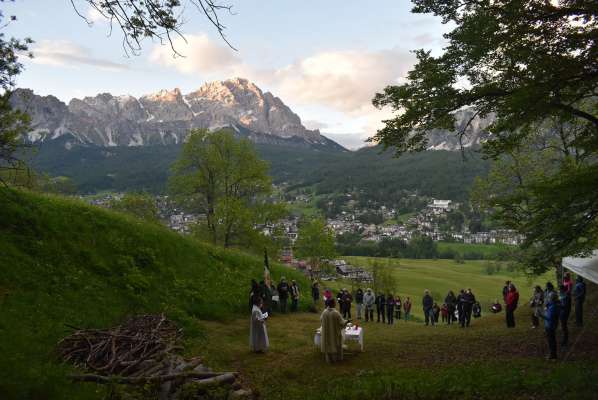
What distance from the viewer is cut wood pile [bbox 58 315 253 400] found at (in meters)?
9.29

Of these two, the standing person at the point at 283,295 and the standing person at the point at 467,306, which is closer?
the standing person at the point at 467,306

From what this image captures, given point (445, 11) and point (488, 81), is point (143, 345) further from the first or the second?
point (445, 11)

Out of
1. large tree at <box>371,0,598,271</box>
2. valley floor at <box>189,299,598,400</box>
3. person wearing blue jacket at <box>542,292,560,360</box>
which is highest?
large tree at <box>371,0,598,271</box>

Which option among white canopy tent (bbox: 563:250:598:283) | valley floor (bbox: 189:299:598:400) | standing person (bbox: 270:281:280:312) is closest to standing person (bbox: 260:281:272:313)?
standing person (bbox: 270:281:280:312)

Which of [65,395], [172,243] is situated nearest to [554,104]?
[65,395]

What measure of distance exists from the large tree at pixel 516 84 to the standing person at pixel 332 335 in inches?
228

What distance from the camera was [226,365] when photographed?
43.7ft

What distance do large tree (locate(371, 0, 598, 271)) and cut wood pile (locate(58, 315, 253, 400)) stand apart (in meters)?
8.21

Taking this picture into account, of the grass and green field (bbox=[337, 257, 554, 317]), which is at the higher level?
the grass

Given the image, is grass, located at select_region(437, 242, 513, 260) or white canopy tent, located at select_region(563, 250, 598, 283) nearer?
white canopy tent, located at select_region(563, 250, 598, 283)

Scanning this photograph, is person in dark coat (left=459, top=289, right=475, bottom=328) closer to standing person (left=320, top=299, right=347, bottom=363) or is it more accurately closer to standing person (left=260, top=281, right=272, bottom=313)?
standing person (left=260, top=281, right=272, bottom=313)

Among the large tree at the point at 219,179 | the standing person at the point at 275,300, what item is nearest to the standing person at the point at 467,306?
the standing person at the point at 275,300

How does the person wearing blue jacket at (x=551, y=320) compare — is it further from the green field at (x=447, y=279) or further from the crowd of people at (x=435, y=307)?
the green field at (x=447, y=279)

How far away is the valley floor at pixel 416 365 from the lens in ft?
32.6
